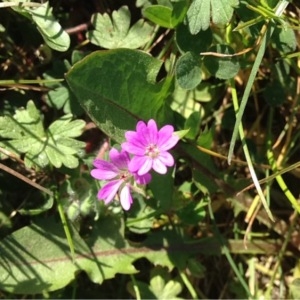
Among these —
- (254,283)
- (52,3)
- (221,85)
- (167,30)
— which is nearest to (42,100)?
(52,3)

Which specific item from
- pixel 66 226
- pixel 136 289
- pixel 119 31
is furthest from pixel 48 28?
pixel 136 289

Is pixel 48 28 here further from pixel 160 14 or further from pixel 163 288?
pixel 163 288

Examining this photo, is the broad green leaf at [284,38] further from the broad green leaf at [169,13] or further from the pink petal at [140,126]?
the pink petal at [140,126]

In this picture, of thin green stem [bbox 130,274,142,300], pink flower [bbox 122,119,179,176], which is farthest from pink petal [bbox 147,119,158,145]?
thin green stem [bbox 130,274,142,300]

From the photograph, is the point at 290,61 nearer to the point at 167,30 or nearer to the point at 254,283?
the point at 167,30

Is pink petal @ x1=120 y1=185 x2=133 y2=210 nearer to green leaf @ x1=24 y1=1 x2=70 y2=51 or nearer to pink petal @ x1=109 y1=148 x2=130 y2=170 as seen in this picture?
pink petal @ x1=109 y1=148 x2=130 y2=170
